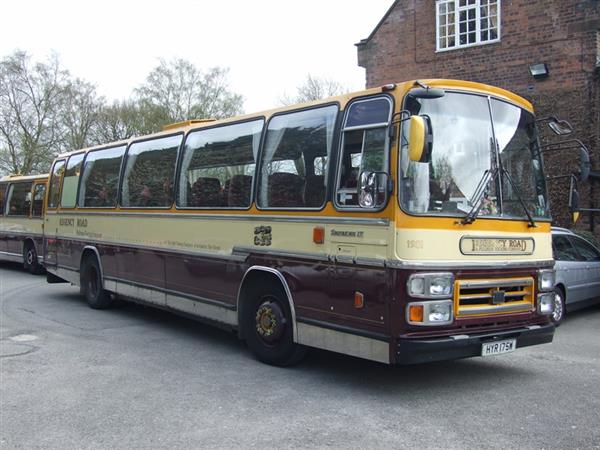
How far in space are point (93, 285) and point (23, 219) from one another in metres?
8.28

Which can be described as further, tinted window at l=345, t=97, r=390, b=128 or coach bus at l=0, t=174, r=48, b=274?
coach bus at l=0, t=174, r=48, b=274

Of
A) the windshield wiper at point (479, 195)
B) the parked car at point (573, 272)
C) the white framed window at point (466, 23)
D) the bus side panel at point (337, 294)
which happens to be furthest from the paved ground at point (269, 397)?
the white framed window at point (466, 23)

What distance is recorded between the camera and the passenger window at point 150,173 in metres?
9.32

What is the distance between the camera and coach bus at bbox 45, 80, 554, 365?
5.74m

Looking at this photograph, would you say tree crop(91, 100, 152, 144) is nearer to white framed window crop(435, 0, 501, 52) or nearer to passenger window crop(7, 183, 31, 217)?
passenger window crop(7, 183, 31, 217)

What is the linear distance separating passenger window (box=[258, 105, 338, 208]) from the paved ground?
1939mm

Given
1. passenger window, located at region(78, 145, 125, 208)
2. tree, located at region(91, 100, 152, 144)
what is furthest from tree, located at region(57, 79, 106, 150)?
passenger window, located at region(78, 145, 125, 208)

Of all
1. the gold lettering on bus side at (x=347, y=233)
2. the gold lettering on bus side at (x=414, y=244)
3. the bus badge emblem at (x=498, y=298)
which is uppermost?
the gold lettering on bus side at (x=347, y=233)

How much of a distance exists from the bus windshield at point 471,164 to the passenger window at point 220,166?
7.97 ft

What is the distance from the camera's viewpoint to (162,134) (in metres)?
9.78

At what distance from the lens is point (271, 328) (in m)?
7.15

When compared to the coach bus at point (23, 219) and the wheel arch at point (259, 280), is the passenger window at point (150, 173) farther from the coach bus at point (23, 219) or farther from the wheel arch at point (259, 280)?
the coach bus at point (23, 219)

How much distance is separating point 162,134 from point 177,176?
41.6 inches

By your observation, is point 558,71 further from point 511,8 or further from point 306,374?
point 306,374
